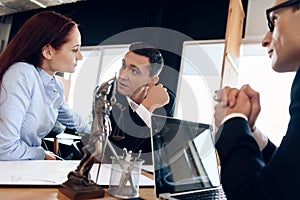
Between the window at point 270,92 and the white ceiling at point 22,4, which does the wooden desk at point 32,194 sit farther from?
the white ceiling at point 22,4

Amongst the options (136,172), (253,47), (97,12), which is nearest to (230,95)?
(136,172)

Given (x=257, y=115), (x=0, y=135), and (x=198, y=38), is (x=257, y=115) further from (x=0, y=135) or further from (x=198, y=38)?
(x=198, y=38)

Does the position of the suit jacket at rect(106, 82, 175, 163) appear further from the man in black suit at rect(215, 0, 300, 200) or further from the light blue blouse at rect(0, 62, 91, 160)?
the man in black suit at rect(215, 0, 300, 200)

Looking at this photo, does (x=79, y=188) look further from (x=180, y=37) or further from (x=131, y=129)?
(x=180, y=37)

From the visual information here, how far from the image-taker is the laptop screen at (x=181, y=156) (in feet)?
2.19

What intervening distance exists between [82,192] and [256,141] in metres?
0.39

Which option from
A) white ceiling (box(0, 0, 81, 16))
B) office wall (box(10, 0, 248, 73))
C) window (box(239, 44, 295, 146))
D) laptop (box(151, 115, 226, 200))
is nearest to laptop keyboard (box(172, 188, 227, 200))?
laptop (box(151, 115, 226, 200))

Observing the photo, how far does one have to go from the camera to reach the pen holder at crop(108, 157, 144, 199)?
69cm

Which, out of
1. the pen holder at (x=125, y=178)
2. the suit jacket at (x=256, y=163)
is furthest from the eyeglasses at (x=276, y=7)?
the pen holder at (x=125, y=178)

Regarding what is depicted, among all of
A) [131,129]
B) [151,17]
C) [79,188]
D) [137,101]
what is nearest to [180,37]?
[151,17]

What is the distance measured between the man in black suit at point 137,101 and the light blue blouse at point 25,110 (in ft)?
0.93

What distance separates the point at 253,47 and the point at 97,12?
2459mm

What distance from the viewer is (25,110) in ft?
3.30

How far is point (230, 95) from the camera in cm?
60
